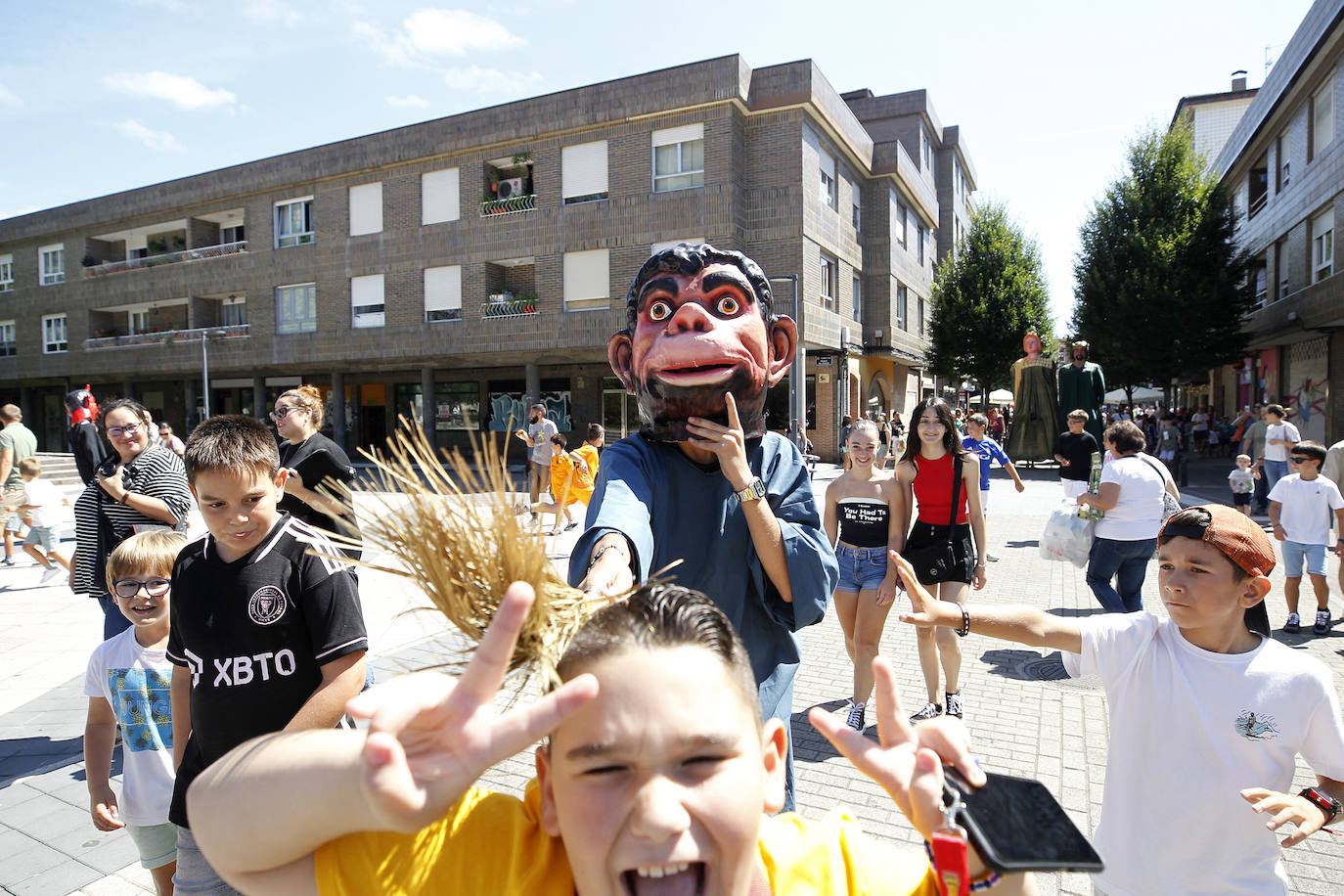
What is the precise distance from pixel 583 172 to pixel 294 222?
1035cm

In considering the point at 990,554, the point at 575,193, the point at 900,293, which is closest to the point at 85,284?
the point at 575,193

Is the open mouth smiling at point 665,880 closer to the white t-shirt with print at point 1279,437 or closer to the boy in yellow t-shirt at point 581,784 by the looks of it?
the boy in yellow t-shirt at point 581,784

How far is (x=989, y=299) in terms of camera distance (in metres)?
25.8

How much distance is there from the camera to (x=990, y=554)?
9.52 m

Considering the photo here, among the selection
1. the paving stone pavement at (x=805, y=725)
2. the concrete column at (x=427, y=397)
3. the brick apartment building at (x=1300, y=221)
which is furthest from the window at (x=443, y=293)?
the brick apartment building at (x=1300, y=221)

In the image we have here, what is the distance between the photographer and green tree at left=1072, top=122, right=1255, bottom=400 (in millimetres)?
21109

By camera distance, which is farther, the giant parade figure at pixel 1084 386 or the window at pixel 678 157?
the window at pixel 678 157

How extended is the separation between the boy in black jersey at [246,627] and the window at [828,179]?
20.5 m

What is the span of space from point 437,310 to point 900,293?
1601 centimetres

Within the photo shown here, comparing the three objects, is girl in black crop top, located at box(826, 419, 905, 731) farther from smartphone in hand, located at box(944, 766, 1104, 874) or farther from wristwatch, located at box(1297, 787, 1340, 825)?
smartphone in hand, located at box(944, 766, 1104, 874)

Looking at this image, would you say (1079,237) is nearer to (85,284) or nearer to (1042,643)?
(1042,643)

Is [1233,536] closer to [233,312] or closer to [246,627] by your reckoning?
[246,627]

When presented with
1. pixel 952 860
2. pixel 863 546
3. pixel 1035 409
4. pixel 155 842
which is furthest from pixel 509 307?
pixel 952 860

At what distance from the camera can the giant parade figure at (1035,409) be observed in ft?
50.2
